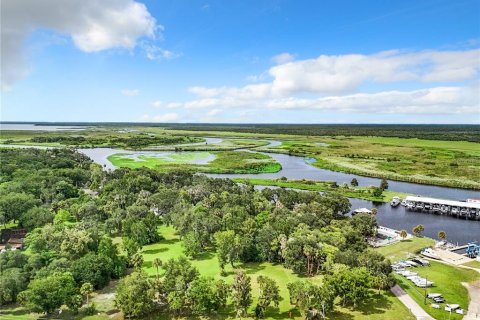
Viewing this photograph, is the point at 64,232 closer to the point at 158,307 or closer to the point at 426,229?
the point at 158,307

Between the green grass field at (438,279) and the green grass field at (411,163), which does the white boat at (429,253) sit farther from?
the green grass field at (411,163)

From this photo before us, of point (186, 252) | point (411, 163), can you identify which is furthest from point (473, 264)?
point (411, 163)

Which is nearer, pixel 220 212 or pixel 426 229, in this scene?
pixel 220 212

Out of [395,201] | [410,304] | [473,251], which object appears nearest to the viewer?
[410,304]

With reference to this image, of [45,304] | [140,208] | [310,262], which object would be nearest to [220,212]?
[140,208]

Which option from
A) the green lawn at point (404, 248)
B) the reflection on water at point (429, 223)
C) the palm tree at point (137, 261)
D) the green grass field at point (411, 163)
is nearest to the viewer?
the palm tree at point (137, 261)

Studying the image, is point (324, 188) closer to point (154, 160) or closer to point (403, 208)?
point (403, 208)

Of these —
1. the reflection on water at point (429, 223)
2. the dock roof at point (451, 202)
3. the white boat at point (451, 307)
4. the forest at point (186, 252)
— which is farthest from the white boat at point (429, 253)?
the dock roof at point (451, 202)
